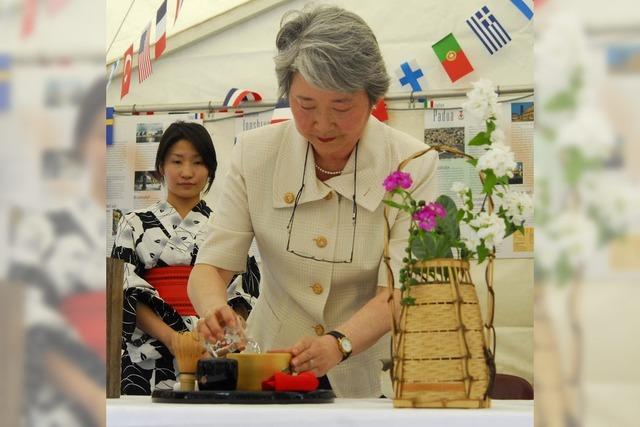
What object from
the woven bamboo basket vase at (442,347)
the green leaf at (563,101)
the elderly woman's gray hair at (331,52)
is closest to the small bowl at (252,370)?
the woven bamboo basket vase at (442,347)

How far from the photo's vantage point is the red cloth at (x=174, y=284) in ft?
8.70

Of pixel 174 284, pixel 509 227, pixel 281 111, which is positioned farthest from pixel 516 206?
pixel 281 111

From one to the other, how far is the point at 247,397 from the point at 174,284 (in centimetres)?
143

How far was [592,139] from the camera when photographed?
0.49 metres

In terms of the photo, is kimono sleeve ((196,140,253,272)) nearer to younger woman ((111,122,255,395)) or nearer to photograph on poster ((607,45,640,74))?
younger woman ((111,122,255,395))

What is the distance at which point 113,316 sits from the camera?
152 cm

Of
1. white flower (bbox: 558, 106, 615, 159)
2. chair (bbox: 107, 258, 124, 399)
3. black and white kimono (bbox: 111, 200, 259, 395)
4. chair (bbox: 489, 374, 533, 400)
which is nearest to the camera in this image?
white flower (bbox: 558, 106, 615, 159)

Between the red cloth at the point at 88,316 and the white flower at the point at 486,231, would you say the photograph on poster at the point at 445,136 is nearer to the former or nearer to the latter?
the white flower at the point at 486,231

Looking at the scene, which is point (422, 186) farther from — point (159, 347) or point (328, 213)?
point (159, 347)

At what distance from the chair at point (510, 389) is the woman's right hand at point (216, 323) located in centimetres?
100

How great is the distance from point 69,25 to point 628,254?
0.35 metres

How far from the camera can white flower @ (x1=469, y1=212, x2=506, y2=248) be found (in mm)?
1233

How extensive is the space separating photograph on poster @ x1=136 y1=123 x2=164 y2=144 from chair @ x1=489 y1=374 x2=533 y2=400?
1.43 meters

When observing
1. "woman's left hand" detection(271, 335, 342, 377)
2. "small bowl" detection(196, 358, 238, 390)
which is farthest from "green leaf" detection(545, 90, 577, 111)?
"woman's left hand" detection(271, 335, 342, 377)
